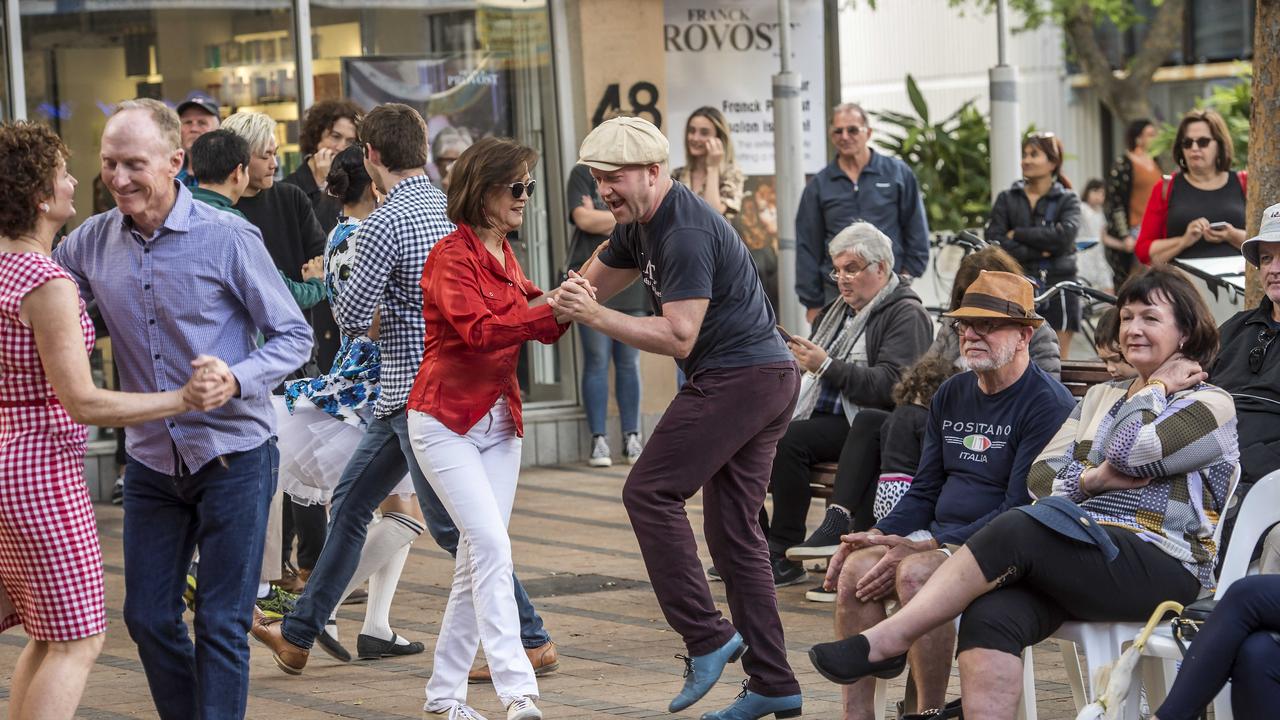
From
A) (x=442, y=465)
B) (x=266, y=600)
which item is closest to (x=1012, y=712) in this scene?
(x=442, y=465)

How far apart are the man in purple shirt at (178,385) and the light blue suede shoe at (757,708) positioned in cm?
160

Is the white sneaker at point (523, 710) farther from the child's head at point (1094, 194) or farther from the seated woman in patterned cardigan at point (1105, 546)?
the child's head at point (1094, 194)

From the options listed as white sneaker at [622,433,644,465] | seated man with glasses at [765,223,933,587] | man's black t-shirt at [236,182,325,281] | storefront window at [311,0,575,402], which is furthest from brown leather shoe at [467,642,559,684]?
storefront window at [311,0,575,402]

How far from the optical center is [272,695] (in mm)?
6629

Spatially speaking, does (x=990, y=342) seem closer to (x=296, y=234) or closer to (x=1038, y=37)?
(x=296, y=234)

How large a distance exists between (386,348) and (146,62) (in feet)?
18.0

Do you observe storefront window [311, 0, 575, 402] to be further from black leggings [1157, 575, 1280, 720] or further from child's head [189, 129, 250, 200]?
black leggings [1157, 575, 1280, 720]

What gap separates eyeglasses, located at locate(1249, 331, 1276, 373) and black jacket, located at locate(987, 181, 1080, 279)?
5931 millimetres

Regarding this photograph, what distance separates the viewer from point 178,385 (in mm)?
5070

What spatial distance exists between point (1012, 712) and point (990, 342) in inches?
48.7

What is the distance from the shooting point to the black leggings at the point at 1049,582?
5121 mm

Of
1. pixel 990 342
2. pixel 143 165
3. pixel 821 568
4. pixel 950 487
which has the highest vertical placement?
pixel 143 165

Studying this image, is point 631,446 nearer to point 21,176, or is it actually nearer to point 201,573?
point 201,573

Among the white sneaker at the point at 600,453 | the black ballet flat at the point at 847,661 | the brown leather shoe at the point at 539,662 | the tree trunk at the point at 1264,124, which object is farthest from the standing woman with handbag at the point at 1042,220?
the black ballet flat at the point at 847,661
